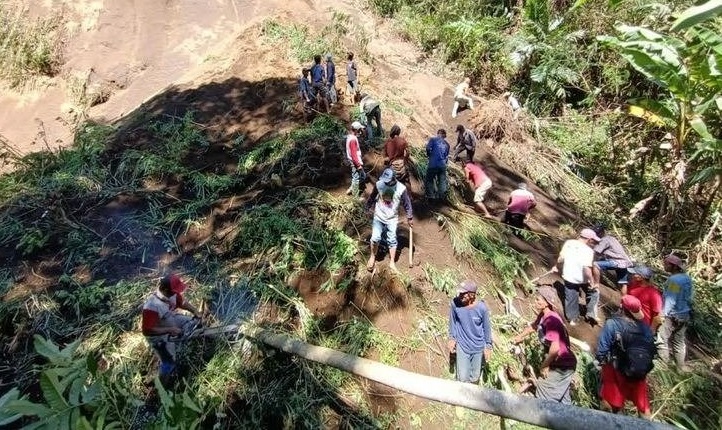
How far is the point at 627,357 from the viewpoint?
4.41 m

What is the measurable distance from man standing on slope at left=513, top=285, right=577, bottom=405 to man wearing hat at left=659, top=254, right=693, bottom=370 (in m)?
1.96

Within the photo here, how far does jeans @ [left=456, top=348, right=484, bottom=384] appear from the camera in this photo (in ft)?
15.9

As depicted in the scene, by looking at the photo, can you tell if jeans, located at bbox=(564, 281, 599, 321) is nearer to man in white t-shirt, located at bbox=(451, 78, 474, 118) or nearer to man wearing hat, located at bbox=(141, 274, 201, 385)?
man wearing hat, located at bbox=(141, 274, 201, 385)

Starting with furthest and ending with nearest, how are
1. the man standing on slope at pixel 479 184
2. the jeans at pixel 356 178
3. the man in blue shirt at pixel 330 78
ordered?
the man in blue shirt at pixel 330 78, the man standing on slope at pixel 479 184, the jeans at pixel 356 178

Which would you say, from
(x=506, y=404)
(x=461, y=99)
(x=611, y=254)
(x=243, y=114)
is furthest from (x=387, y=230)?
(x=461, y=99)

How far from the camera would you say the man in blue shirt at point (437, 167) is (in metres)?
7.48

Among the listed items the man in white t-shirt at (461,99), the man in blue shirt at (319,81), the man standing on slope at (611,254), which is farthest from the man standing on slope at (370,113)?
the man standing on slope at (611,254)

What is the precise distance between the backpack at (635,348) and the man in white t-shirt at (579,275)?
172cm

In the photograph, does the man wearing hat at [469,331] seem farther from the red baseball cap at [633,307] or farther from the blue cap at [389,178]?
the blue cap at [389,178]

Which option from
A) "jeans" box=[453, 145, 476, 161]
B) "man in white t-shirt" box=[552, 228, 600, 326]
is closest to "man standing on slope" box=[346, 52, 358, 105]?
"jeans" box=[453, 145, 476, 161]

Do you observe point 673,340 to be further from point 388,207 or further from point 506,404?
point 506,404

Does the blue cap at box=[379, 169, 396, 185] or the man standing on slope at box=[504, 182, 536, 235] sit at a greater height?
the blue cap at box=[379, 169, 396, 185]

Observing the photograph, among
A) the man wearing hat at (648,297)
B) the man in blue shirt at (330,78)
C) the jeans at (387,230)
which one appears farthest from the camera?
the man in blue shirt at (330,78)

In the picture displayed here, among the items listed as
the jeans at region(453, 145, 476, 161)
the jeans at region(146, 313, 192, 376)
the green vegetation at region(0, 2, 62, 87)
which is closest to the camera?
the jeans at region(146, 313, 192, 376)
